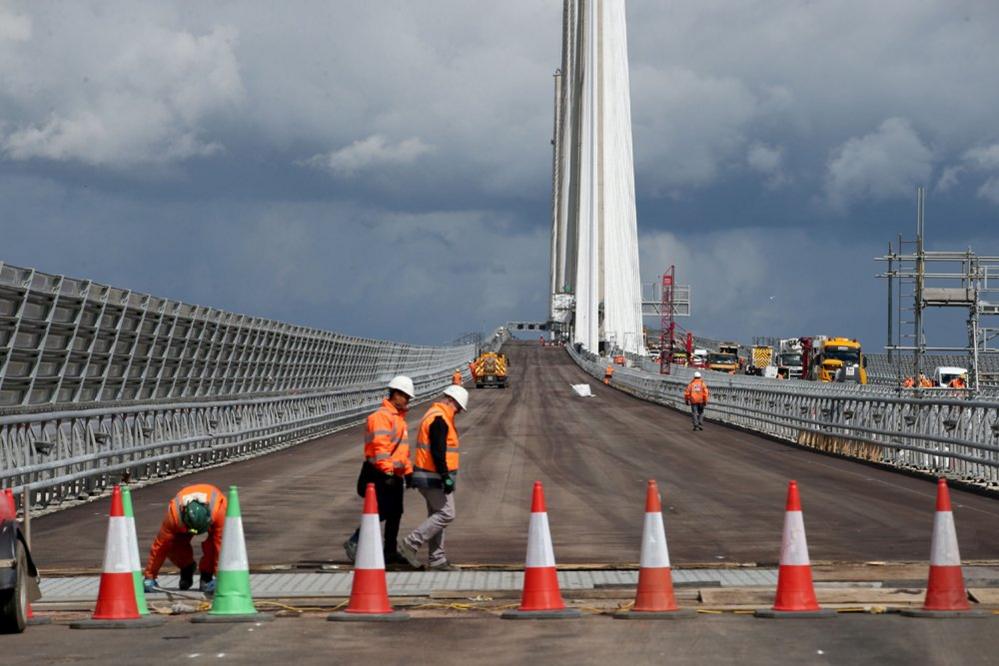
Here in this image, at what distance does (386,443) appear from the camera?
13898mm

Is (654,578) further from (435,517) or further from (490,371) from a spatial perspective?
(490,371)

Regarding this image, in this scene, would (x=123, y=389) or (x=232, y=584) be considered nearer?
(x=232, y=584)

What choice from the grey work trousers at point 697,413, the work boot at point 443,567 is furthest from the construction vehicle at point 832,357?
the work boot at point 443,567

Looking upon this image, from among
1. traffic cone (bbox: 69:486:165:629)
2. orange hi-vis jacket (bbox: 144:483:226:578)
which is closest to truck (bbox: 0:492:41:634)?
traffic cone (bbox: 69:486:165:629)

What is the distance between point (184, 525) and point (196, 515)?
0.77 ft

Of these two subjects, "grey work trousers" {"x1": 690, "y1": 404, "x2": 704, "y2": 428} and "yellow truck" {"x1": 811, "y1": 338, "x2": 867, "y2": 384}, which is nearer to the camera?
"grey work trousers" {"x1": 690, "y1": 404, "x2": 704, "y2": 428}

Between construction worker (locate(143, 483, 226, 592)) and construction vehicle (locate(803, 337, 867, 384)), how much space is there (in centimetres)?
7680

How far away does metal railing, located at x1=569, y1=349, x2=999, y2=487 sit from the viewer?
1011 inches

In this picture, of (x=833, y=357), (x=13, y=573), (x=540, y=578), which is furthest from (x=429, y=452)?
(x=833, y=357)

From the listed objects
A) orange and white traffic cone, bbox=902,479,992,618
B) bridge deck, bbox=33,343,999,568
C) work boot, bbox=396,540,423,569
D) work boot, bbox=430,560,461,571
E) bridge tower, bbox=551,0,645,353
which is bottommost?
bridge deck, bbox=33,343,999,568

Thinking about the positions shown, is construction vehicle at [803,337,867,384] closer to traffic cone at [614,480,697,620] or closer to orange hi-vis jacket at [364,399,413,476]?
orange hi-vis jacket at [364,399,413,476]

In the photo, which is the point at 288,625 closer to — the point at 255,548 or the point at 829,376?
the point at 255,548

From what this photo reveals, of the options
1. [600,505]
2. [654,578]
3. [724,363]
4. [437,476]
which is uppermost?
[724,363]

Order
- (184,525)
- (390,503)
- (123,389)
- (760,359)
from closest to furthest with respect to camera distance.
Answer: (184,525) < (390,503) < (123,389) < (760,359)
